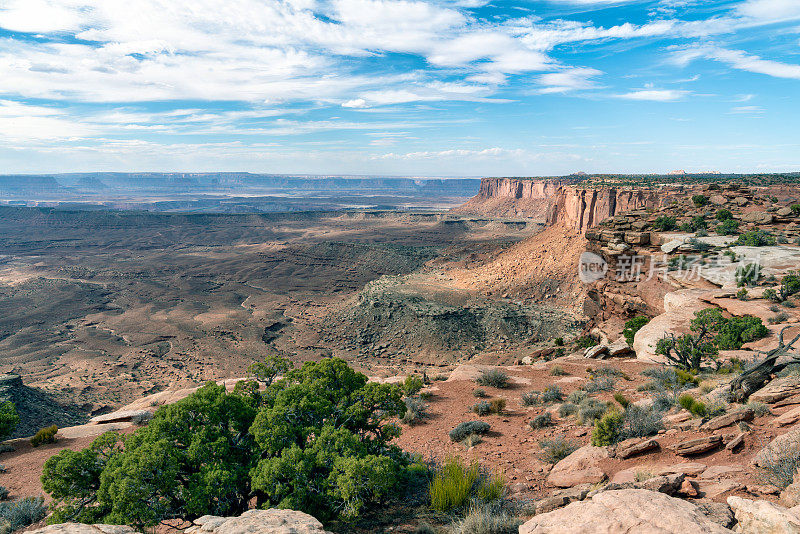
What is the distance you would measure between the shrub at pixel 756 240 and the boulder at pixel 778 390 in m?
16.7

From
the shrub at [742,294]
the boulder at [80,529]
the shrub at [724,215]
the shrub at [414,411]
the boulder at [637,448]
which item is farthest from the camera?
the shrub at [724,215]

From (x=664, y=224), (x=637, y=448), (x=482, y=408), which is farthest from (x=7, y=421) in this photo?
(x=664, y=224)

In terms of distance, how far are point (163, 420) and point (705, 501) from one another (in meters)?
8.54

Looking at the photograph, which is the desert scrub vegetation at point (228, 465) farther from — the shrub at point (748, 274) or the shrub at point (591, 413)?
the shrub at point (748, 274)

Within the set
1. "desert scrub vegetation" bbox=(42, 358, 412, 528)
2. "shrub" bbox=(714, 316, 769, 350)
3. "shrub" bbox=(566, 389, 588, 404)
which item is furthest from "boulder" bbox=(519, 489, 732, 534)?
"shrub" bbox=(714, 316, 769, 350)

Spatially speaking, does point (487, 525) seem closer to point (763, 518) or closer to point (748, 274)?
point (763, 518)

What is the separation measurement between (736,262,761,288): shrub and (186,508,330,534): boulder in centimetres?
2232

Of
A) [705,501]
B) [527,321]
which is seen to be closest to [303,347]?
[527,321]

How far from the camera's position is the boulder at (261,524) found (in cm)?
489

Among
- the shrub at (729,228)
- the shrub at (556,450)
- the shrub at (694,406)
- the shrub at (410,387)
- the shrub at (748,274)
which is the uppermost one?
the shrub at (729,228)

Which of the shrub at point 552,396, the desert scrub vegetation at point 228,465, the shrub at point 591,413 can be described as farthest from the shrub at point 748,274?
the desert scrub vegetation at point 228,465

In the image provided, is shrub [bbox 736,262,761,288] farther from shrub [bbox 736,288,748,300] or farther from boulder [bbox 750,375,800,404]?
boulder [bbox 750,375,800,404]

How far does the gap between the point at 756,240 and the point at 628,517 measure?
23882 millimetres

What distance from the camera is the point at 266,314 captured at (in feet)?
163
